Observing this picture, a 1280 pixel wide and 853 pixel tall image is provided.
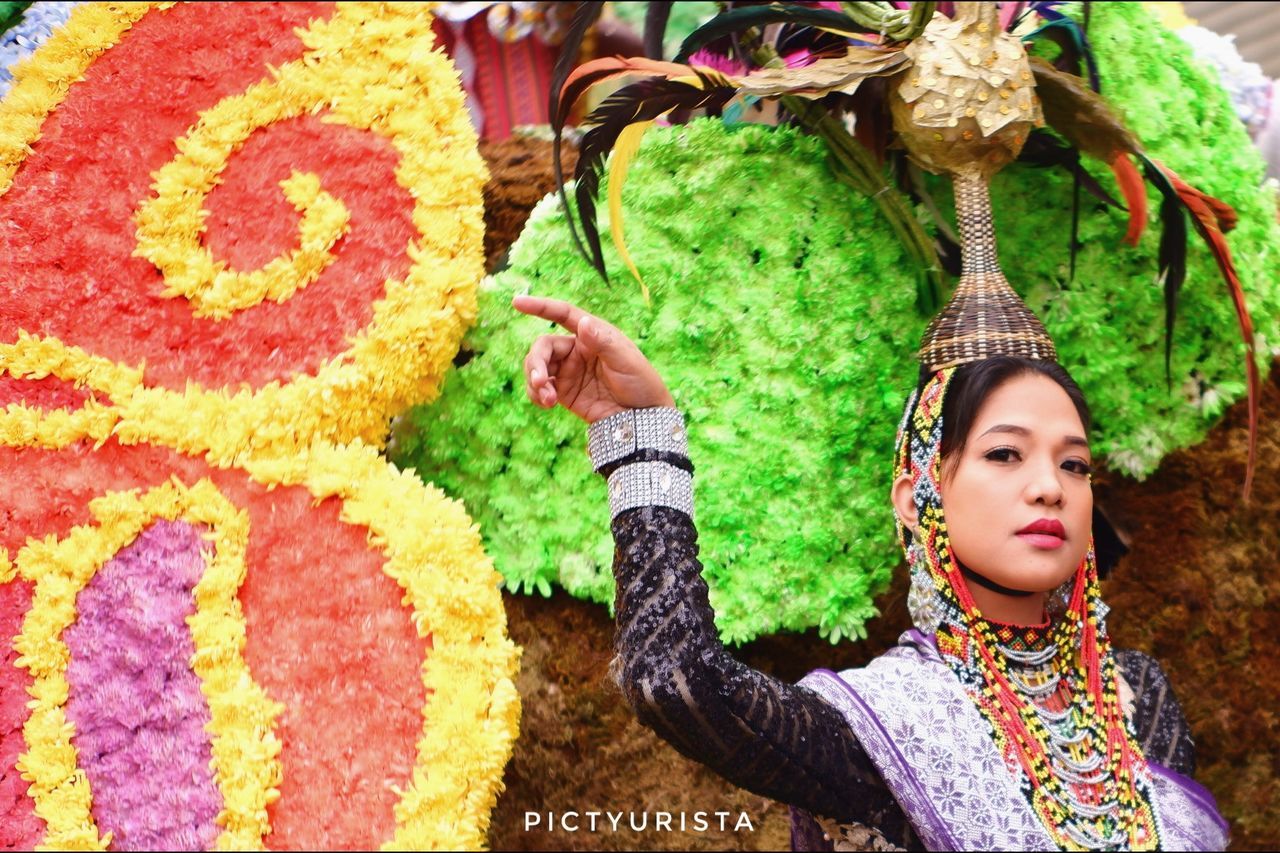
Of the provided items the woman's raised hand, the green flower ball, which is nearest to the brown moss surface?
the green flower ball

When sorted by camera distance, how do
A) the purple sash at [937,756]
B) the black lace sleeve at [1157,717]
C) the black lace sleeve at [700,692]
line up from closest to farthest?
1. the black lace sleeve at [700,692]
2. the purple sash at [937,756]
3. the black lace sleeve at [1157,717]

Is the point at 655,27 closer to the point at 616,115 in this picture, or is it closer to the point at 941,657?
the point at 616,115

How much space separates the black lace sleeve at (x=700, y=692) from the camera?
1.42 m

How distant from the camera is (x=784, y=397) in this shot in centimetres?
186

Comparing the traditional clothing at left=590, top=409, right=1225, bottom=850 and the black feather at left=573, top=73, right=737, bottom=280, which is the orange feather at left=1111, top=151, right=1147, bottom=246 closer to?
the black feather at left=573, top=73, right=737, bottom=280

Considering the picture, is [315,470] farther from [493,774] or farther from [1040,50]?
[1040,50]

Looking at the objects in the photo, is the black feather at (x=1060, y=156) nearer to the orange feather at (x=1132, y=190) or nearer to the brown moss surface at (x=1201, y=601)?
the orange feather at (x=1132, y=190)

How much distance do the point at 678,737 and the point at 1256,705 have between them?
1155 millimetres

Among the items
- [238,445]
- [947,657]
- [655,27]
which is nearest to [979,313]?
[947,657]

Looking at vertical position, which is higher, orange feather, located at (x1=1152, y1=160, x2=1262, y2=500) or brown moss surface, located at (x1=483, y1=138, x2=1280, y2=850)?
orange feather, located at (x1=1152, y1=160, x2=1262, y2=500)

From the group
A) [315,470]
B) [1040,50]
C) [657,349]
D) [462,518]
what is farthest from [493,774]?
[1040,50]

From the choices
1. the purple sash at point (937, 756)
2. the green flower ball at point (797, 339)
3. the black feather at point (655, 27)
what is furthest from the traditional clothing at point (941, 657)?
the black feather at point (655, 27)

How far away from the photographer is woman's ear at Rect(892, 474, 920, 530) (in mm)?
1783

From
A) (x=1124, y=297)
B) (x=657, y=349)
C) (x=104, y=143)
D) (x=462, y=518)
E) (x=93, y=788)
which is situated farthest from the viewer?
(x=1124, y=297)
